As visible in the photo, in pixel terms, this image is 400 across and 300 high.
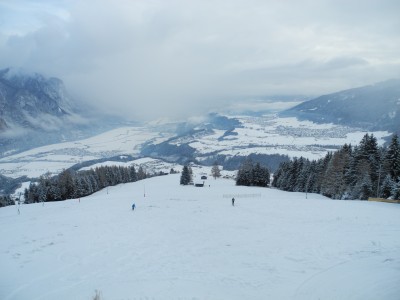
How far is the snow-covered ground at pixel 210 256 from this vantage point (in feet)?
51.0

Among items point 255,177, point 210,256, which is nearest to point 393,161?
point 210,256

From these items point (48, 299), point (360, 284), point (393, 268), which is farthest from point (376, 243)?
point (48, 299)

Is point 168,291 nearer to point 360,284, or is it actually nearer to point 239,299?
point 239,299

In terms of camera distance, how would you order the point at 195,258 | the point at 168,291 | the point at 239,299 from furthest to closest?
1. the point at 195,258
2. the point at 168,291
3. the point at 239,299

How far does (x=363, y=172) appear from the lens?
5147 cm

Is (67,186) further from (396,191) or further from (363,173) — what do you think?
(396,191)

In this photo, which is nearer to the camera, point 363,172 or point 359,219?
point 359,219

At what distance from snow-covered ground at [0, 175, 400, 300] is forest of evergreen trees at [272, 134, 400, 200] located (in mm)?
16024

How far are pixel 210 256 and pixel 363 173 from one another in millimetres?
40987

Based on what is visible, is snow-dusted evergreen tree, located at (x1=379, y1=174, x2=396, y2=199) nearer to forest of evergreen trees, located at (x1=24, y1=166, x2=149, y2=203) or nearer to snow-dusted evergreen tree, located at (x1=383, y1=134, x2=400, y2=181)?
→ snow-dusted evergreen tree, located at (x1=383, y1=134, x2=400, y2=181)

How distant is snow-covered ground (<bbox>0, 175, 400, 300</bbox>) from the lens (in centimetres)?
1554

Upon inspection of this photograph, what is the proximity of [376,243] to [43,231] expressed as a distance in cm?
2888

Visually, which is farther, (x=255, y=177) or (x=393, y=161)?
(x=255, y=177)

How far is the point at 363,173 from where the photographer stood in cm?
5156
